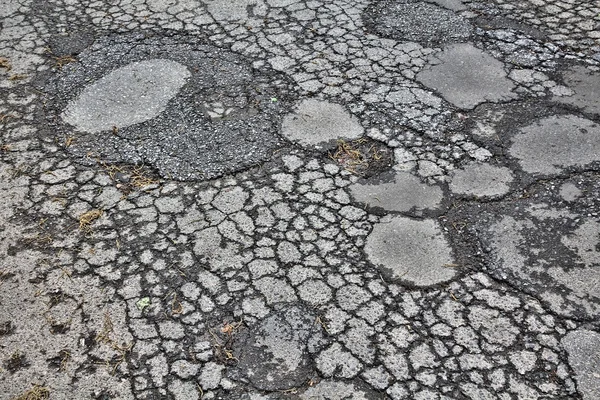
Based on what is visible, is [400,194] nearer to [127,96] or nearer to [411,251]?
[411,251]

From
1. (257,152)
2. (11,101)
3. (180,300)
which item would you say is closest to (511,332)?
(180,300)

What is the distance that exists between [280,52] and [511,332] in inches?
108

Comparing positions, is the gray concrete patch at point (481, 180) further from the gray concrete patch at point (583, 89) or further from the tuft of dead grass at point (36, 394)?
the tuft of dead grass at point (36, 394)

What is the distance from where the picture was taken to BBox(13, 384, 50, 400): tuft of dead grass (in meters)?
2.66

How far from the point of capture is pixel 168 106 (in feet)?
13.7

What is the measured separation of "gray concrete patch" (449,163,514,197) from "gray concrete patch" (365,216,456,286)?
34 cm

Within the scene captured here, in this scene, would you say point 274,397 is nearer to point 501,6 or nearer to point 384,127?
point 384,127

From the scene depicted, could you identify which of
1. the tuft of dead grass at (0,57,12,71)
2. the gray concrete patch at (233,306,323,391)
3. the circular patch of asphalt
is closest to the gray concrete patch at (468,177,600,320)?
the gray concrete patch at (233,306,323,391)

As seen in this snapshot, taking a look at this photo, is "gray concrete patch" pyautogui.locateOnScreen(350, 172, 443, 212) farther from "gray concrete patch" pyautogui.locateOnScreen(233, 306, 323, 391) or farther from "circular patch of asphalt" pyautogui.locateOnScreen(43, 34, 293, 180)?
"gray concrete patch" pyautogui.locateOnScreen(233, 306, 323, 391)

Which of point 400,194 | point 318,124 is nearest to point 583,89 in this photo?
point 400,194

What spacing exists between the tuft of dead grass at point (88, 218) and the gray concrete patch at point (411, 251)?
1.53m

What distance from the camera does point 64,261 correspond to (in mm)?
3229

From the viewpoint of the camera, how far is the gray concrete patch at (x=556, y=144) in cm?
361

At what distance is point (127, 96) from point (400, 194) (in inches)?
80.9
